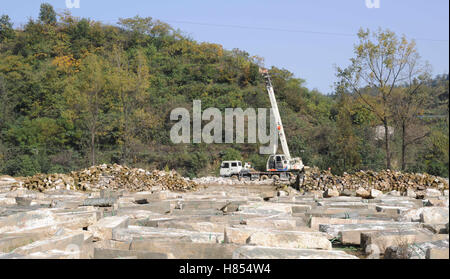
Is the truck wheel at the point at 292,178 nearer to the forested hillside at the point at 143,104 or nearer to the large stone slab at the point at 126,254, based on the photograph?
the forested hillside at the point at 143,104

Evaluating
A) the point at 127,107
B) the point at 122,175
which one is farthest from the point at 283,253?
the point at 127,107

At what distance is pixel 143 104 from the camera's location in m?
34.8

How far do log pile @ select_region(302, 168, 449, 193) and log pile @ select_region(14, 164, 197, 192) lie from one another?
16.6 feet

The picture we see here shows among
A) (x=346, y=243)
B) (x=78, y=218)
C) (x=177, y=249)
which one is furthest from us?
(x=78, y=218)

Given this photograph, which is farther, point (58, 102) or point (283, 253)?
point (58, 102)

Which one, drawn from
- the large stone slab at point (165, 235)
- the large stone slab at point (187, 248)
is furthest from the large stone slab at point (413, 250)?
the large stone slab at point (165, 235)

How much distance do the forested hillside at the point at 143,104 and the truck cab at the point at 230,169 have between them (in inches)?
107

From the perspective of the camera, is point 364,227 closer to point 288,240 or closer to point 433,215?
point 433,215

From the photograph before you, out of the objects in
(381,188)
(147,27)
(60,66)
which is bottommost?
(381,188)

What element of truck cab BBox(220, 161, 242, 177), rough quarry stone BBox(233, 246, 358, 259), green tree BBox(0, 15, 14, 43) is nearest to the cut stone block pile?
rough quarry stone BBox(233, 246, 358, 259)

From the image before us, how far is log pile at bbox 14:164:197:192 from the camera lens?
16.6 meters

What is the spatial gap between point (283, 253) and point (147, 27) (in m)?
50.8
